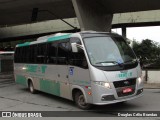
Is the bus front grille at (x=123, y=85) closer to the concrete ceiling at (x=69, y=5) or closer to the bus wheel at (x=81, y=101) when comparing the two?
the bus wheel at (x=81, y=101)

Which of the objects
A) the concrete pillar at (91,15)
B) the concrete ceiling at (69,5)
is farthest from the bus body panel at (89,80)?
the concrete ceiling at (69,5)

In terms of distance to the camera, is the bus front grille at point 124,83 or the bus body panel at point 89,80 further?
the bus front grille at point 124,83

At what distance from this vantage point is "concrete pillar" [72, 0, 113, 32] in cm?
2117

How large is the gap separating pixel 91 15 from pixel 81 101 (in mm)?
13796

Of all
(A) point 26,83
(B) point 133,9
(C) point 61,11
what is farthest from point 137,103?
(C) point 61,11

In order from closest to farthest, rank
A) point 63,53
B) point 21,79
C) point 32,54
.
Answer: point 63,53
point 32,54
point 21,79

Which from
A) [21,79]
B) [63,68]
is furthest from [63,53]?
[21,79]

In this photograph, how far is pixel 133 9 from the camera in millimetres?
23984

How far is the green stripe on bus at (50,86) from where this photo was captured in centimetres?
1121

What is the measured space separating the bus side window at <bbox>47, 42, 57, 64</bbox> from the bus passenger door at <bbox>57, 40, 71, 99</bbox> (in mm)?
424

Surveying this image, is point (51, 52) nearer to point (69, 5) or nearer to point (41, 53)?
point (41, 53)

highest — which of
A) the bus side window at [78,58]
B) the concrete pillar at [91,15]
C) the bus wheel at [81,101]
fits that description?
the concrete pillar at [91,15]

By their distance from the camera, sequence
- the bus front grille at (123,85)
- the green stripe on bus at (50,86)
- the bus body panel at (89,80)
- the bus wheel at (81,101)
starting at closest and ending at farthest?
the bus body panel at (89,80) < the bus front grille at (123,85) < the bus wheel at (81,101) < the green stripe on bus at (50,86)

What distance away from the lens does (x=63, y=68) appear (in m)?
10.5
